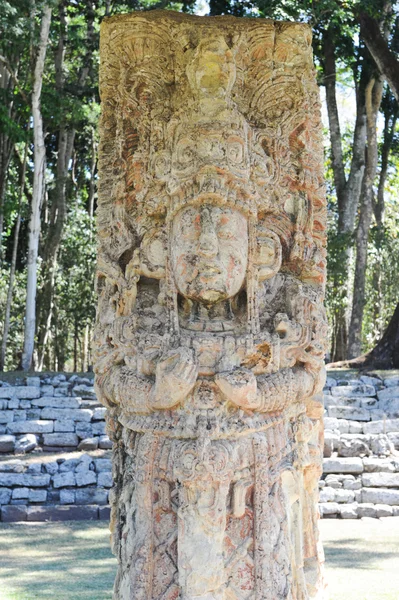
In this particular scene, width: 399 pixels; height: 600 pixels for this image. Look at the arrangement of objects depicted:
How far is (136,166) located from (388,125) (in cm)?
2054

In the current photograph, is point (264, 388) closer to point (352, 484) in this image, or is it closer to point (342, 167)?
point (352, 484)

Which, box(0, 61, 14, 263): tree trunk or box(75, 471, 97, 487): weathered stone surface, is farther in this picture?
box(0, 61, 14, 263): tree trunk

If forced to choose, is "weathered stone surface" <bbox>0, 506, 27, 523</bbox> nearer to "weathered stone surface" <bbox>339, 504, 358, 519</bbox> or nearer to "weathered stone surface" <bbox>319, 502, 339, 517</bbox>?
"weathered stone surface" <bbox>319, 502, 339, 517</bbox>

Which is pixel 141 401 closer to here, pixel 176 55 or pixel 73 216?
pixel 176 55

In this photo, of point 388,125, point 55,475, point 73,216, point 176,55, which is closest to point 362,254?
point 388,125

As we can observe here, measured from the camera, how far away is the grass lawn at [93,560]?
5.96m

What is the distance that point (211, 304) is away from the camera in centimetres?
465

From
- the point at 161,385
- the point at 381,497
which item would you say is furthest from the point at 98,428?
the point at 161,385

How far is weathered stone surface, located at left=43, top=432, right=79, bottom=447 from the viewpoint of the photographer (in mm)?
11930

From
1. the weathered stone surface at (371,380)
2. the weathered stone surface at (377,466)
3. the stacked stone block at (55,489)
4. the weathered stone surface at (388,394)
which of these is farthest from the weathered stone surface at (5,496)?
the weathered stone surface at (371,380)

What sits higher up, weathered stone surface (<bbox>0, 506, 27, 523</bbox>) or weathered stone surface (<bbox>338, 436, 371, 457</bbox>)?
weathered stone surface (<bbox>338, 436, 371, 457</bbox>)

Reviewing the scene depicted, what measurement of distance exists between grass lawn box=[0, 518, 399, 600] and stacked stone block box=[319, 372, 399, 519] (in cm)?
44

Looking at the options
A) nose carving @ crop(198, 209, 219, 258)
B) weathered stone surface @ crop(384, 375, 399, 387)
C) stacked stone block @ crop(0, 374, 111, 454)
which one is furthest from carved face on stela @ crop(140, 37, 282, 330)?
weathered stone surface @ crop(384, 375, 399, 387)

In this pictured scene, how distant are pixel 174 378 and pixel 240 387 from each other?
1.16ft
